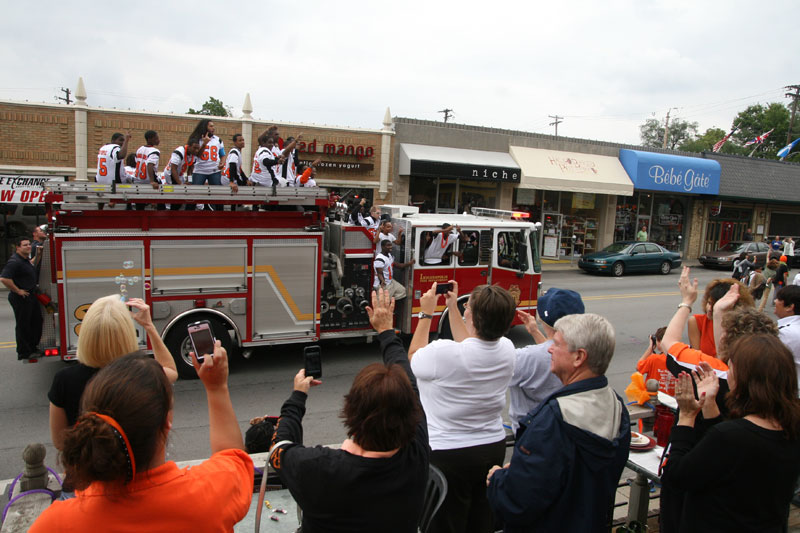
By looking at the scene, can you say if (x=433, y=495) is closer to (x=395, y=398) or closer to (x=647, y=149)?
(x=395, y=398)

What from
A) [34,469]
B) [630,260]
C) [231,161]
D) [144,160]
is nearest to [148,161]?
[144,160]

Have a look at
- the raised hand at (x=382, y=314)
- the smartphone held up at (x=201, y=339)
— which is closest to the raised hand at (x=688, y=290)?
the raised hand at (x=382, y=314)

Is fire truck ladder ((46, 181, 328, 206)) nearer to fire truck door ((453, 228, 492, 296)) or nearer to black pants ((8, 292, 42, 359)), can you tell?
black pants ((8, 292, 42, 359))

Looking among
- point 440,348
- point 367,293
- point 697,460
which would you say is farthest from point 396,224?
point 697,460

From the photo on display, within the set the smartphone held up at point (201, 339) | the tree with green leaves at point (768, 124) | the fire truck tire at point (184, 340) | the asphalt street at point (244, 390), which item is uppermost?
the tree with green leaves at point (768, 124)

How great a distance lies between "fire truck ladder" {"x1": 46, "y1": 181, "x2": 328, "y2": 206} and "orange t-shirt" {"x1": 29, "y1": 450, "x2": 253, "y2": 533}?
5921 millimetres

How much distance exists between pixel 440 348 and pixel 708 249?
108ft

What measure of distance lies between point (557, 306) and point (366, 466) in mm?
1957

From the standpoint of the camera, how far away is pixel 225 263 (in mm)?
7738

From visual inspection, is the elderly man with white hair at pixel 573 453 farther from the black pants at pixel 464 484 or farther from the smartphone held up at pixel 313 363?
the smartphone held up at pixel 313 363

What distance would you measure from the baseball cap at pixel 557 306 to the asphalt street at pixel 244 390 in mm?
2705

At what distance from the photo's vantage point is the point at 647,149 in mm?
28781

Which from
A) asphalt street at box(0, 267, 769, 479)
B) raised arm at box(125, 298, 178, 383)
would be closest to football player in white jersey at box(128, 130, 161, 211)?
asphalt street at box(0, 267, 769, 479)

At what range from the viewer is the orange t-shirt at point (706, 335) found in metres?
5.13
